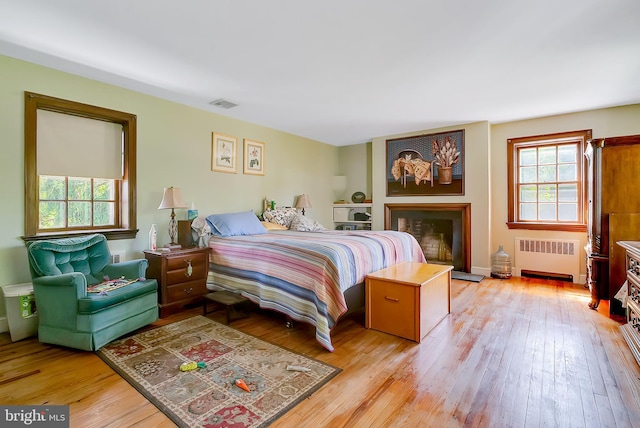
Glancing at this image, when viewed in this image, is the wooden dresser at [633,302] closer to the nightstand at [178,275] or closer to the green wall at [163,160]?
the nightstand at [178,275]

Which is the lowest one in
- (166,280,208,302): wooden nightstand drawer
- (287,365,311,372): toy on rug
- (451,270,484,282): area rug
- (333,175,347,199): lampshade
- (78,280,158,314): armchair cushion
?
(287,365,311,372): toy on rug

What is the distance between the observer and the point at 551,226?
4516mm

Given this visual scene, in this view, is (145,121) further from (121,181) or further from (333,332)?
(333,332)

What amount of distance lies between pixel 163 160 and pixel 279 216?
180cm

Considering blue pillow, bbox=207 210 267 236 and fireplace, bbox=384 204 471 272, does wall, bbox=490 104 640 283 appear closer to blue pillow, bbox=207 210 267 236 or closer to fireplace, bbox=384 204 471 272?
fireplace, bbox=384 204 471 272

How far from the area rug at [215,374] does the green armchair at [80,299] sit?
0.16m

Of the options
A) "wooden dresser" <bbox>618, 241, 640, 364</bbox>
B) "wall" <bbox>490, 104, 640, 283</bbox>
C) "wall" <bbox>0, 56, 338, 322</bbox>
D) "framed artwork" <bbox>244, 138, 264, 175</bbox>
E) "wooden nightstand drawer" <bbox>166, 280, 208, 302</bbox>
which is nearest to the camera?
"wooden dresser" <bbox>618, 241, 640, 364</bbox>

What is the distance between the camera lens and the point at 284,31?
2.29m

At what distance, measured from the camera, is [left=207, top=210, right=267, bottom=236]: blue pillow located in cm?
376

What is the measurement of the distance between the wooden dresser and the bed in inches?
73.6

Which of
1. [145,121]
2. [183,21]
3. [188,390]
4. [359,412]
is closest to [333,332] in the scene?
[359,412]

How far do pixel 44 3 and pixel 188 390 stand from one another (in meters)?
2.65

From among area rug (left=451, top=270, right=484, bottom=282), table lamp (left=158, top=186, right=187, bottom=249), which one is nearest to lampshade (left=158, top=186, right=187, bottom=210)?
table lamp (left=158, top=186, right=187, bottom=249)

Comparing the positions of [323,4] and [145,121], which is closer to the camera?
[323,4]
